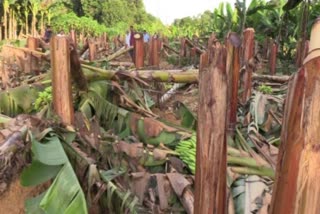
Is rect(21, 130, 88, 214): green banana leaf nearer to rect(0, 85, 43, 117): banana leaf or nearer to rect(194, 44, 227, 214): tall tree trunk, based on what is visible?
rect(194, 44, 227, 214): tall tree trunk

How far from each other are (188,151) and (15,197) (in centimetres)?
102

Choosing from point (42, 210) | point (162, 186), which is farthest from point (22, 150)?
point (162, 186)

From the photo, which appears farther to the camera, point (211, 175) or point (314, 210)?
point (211, 175)

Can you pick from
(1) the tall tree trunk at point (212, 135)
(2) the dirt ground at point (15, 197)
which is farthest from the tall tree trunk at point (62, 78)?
(1) the tall tree trunk at point (212, 135)

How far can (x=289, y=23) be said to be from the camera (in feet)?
37.8

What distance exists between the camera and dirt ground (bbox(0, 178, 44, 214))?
7.08 ft

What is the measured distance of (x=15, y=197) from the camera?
222 centimetres

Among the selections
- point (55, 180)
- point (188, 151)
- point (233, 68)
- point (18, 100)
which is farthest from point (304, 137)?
point (18, 100)

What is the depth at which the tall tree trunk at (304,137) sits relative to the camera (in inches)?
33.9

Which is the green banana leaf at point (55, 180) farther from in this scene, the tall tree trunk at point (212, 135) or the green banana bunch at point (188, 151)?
the green banana bunch at point (188, 151)

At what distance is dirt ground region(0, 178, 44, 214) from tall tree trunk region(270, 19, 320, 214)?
163 centimetres

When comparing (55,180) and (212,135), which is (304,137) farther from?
(55,180)

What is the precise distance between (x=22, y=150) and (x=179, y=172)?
0.87m

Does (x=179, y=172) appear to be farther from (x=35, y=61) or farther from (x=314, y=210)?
(x=35, y=61)
